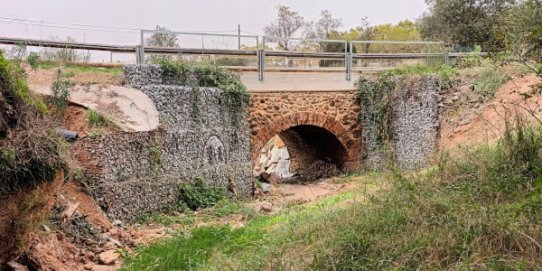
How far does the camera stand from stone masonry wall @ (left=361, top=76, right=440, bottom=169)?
13383 millimetres

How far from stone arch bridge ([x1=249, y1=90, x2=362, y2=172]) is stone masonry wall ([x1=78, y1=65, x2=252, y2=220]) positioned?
2.67 feet

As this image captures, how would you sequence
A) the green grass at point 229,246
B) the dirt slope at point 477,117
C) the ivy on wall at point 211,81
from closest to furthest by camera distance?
1. the green grass at point 229,246
2. the dirt slope at point 477,117
3. the ivy on wall at point 211,81

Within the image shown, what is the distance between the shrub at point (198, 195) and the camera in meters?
10.6

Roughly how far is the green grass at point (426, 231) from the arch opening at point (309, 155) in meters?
9.02

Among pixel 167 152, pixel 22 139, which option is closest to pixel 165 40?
pixel 167 152

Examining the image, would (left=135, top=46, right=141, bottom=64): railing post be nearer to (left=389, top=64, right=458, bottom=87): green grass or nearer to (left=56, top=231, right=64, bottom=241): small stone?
(left=56, top=231, right=64, bottom=241): small stone

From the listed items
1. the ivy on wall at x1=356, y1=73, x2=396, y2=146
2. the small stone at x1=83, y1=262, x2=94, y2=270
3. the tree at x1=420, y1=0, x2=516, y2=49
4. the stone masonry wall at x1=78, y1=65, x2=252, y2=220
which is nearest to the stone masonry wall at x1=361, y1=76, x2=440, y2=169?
the ivy on wall at x1=356, y1=73, x2=396, y2=146

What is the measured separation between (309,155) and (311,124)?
337cm

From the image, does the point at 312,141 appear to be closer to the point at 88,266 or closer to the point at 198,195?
the point at 198,195

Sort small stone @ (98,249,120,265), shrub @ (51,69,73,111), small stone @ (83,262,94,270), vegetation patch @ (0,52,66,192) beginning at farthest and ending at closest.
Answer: shrub @ (51,69,73,111)
small stone @ (98,249,120,265)
small stone @ (83,262,94,270)
vegetation patch @ (0,52,66,192)

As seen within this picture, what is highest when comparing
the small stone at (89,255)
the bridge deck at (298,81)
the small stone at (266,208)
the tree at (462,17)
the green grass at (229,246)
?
the tree at (462,17)

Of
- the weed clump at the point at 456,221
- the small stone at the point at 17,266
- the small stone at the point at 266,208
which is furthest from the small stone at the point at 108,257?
the small stone at the point at 266,208

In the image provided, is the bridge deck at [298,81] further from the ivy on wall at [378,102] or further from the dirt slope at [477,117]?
the dirt slope at [477,117]

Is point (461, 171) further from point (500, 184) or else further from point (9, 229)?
point (9, 229)
